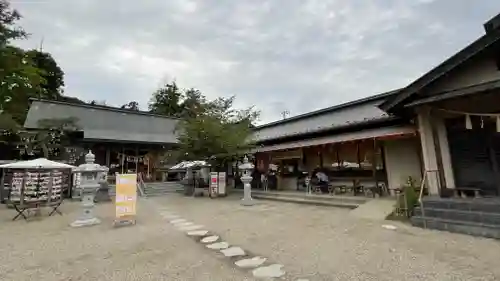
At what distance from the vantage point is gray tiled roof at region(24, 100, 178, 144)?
1830 cm

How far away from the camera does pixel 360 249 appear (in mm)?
4469

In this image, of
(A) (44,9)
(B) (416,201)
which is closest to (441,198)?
(B) (416,201)

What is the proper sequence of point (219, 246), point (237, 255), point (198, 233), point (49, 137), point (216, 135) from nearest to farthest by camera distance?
point (237, 255) < point (219, 246) < point (198, 233) < point (216, 135) < point (49, 137)

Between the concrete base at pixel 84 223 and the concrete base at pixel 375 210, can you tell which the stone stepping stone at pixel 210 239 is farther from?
the concrete base at pixel 375 210

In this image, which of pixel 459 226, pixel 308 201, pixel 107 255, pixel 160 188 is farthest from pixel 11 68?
pixel 459 226

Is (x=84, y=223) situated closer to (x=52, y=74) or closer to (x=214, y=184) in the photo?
(x=214, y=184)

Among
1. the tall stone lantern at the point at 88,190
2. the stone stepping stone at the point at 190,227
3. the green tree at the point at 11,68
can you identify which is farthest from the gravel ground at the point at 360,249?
the green tree at the point at 11,68

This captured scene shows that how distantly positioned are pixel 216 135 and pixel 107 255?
29.5 feet

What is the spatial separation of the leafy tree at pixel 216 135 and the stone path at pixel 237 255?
6.64 meters

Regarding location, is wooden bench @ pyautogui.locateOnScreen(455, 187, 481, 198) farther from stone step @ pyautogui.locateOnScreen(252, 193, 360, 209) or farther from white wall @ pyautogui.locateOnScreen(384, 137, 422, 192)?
stone step @ pyautogui.locateOnScreen(252, 193, 360, 209)

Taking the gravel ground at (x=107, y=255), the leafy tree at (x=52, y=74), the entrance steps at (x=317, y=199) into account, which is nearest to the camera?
the gravel ground at (x=107, y=255)

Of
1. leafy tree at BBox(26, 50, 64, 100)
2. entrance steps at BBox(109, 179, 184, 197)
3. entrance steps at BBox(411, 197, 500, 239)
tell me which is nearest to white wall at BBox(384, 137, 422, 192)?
entrance steps at BBox(411, 197, 500, 239)

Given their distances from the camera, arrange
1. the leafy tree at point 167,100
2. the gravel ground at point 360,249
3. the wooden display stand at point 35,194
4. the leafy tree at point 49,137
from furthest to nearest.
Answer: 1. the leafy tree at point 167,100
2. the leafy tree at point 49,137
3. the wooden display stand at point 35,194
4. the gravel ground at point 360,249

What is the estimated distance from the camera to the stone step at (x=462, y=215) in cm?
511
